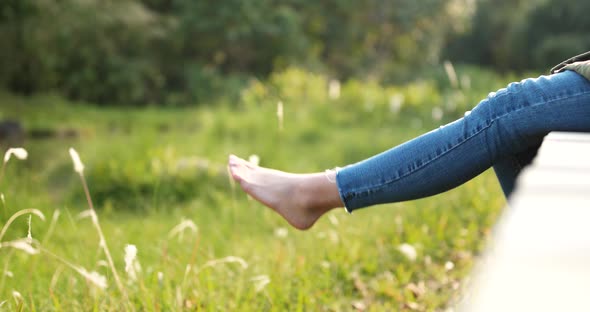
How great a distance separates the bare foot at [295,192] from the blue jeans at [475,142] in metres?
0.06

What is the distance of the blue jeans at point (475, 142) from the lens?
145cm

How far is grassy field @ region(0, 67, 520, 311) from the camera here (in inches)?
80.5

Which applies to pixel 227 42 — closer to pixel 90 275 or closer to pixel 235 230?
pixel 235 230

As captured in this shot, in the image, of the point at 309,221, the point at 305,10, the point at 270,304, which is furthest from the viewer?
the point at 305,10

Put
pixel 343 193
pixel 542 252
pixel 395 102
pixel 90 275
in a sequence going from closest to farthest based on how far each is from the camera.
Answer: pixel 542 252, pixel 90 275, pixel 343 193, pixel 395 102

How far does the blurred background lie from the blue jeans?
35 cm

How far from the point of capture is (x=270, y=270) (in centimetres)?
246

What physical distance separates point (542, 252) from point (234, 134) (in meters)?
6.60

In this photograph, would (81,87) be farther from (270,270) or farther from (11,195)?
(270,270)

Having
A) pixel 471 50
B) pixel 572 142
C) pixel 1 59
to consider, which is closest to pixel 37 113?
pixel 1 59

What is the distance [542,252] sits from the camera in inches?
22.4

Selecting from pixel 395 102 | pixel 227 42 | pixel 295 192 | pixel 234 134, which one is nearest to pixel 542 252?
pixel 295 192

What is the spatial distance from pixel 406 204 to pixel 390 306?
1.52 meters

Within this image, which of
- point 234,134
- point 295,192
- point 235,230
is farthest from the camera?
point 234,134
